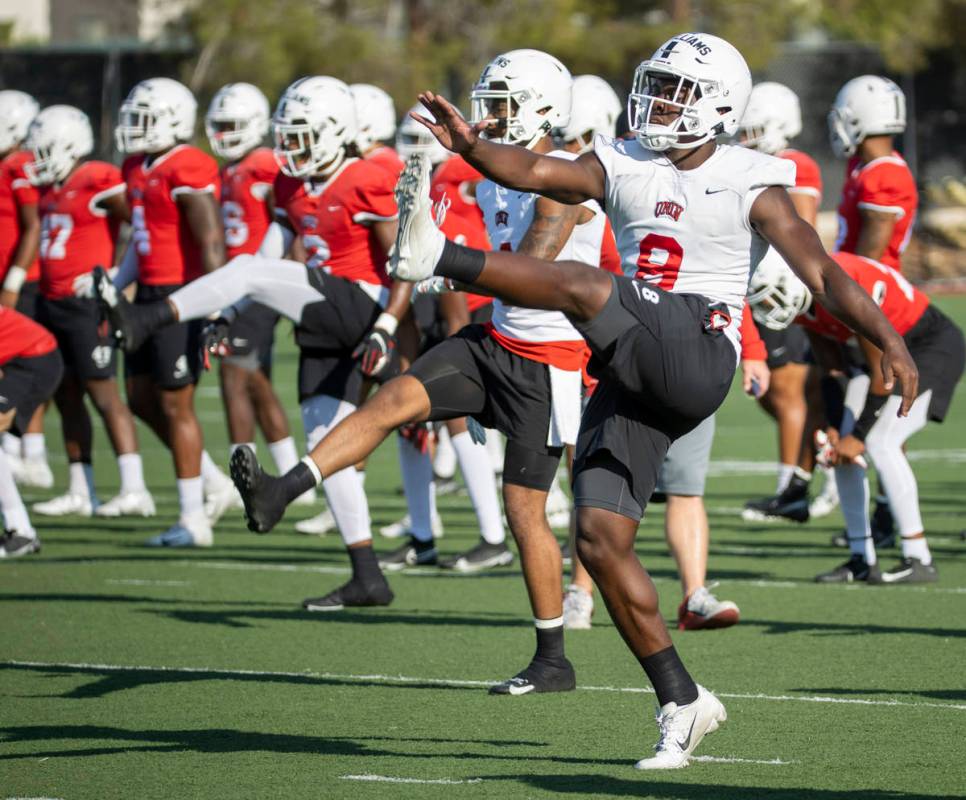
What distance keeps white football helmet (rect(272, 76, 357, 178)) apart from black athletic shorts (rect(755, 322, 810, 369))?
3.27 m

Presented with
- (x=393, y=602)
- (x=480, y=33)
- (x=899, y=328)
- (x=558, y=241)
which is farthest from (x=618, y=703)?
(x=480, y=33)

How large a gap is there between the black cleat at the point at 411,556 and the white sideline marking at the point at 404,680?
2177 millimetres

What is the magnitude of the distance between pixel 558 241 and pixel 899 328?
2594 millimetres

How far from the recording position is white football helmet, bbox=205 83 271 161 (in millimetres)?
10406

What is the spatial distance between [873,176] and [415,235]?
4.79 metres

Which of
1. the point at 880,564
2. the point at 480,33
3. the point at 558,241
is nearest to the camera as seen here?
the point at 558,241

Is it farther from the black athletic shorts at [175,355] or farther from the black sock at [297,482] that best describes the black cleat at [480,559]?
the black sock at [297,482]

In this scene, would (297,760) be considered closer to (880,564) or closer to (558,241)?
(558,241)

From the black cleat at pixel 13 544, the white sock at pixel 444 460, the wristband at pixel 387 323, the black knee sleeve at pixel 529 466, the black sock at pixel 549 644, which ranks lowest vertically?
the white sock at pixel 444 460

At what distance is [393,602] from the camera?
7.70 m

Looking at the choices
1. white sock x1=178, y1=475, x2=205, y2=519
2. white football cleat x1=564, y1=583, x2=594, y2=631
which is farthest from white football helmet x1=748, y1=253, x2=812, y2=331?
white sock x1=178, y1=475, x2=205, y2=519

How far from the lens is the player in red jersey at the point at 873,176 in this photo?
345 inches

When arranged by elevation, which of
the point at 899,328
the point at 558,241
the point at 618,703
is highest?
the point at 558,241

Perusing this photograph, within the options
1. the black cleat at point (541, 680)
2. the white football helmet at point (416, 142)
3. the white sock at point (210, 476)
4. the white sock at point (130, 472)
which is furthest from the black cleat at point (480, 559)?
the white football helmet at point (416, 142)
